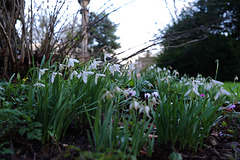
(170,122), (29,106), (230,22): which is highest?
(230,22)

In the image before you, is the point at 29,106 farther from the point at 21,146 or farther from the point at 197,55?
the point at 197,55

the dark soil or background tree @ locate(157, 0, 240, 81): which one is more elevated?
background tree @ locate(157, 0, 240, 81)

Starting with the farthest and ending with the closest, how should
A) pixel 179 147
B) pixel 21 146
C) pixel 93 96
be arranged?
pixel 93 96 → pixel 179 147 → pixel 21 146

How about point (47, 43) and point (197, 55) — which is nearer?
point (47, 43)

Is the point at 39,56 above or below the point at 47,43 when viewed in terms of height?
below

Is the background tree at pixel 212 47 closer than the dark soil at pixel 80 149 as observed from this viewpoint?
No

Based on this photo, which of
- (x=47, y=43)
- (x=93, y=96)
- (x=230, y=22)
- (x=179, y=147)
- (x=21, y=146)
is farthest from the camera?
(x=230, y=22)

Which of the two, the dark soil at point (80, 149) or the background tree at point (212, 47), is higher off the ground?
the background tree at point (212, 47)

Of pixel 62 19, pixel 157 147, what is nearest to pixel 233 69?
pixel 62 19

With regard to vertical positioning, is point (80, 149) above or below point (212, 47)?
below

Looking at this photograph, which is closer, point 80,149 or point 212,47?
point 80,149

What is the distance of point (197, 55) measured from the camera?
36.8 feet

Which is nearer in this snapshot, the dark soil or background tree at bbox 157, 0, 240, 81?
the dark soil

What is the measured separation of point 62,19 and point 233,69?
9.50 metres
